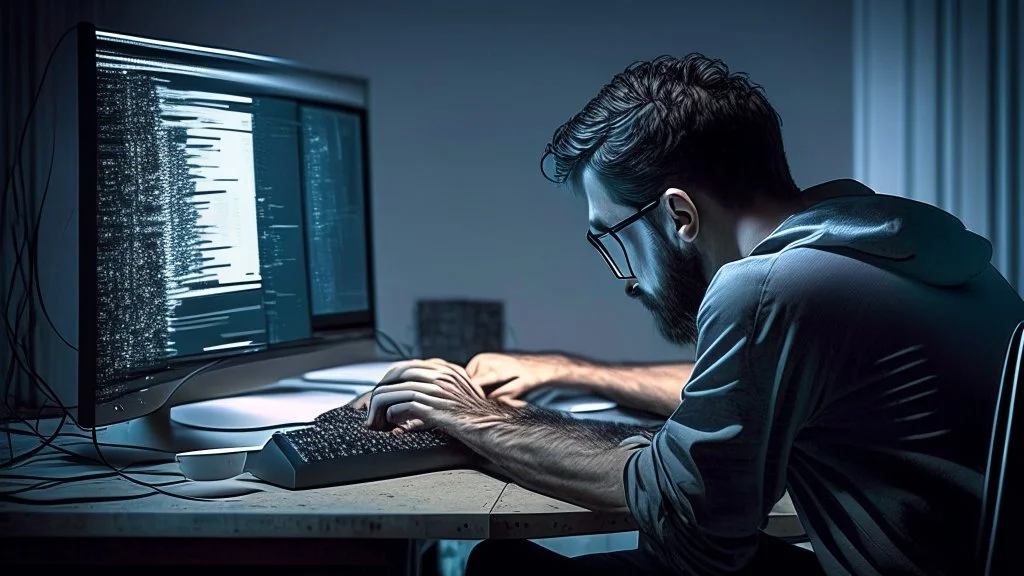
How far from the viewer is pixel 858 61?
91.7 inches

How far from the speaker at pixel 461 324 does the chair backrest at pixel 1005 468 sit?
5.35 feet

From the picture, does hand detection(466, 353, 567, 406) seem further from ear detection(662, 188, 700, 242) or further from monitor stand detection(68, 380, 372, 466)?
ear detection(662, 188, 700, 242)

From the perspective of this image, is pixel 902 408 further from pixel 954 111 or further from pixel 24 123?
pixel 24 123

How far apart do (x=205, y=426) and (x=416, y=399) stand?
0.34 meters

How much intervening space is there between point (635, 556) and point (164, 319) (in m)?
0.69

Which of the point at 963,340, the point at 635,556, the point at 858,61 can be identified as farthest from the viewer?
the point at 858,61

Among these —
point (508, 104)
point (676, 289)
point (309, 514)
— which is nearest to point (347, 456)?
point (309, 514)

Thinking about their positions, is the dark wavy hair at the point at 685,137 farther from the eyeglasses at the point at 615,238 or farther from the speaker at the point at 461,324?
the speaker at the point at 461,324

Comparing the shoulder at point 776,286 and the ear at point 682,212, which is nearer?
the shoulder at point 776,286

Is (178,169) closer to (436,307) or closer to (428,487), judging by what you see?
(428,487)

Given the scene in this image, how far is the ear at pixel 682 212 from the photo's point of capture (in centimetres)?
110

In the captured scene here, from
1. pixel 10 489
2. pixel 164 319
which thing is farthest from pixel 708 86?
pixel 10 489

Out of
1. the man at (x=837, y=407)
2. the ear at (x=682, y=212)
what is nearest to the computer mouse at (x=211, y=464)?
the man at (x=837, y=407)

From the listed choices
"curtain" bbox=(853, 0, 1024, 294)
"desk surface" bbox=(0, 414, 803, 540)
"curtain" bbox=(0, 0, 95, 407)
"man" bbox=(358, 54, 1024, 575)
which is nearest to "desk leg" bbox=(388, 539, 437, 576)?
"desk surface" bbox=(0, 414, 803, 540)
